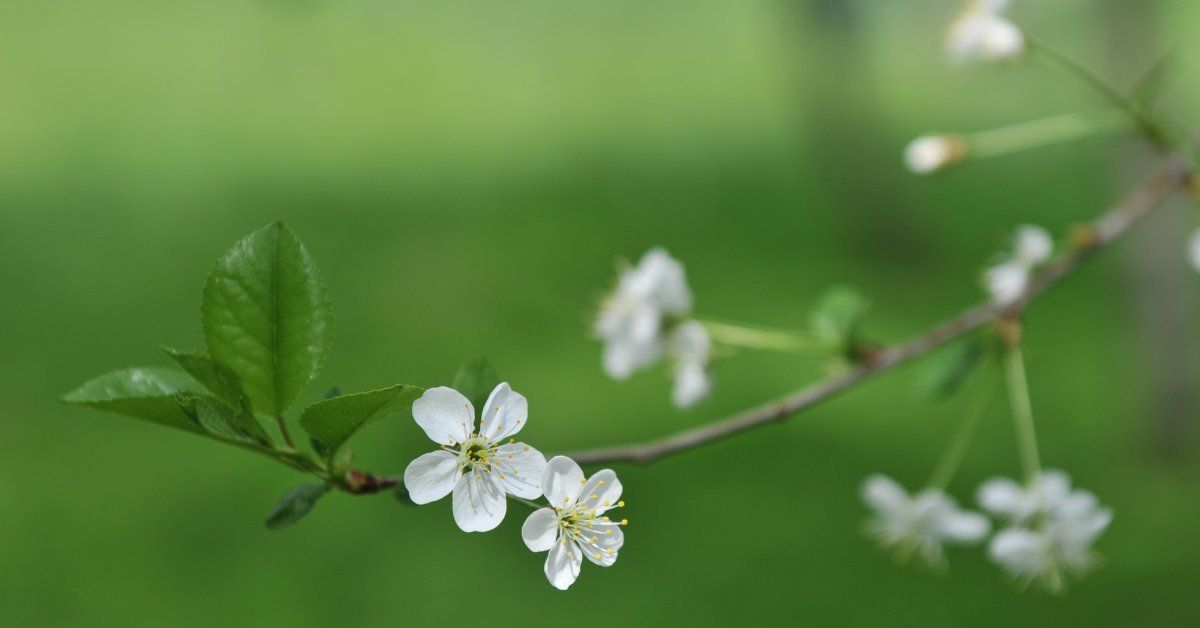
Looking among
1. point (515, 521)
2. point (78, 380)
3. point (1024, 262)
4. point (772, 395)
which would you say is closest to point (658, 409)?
point (772, 395)

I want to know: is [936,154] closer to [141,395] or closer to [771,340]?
[771,340]

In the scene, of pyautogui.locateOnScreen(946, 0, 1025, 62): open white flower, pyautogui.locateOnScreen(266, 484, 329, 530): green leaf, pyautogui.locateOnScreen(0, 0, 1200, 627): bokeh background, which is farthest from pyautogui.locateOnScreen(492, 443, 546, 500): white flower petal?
pyautogui.locateOnScreen(0, 0, 1200, 627): bokeh background

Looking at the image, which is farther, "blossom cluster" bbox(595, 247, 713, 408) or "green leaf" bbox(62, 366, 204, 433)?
"blossom cluster" bbox(595, 247, 713, 408)

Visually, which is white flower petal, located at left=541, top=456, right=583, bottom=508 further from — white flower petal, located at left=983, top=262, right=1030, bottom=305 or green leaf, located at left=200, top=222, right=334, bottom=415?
white flower petal, located at left=983, top=262, right=1030, bottom=305

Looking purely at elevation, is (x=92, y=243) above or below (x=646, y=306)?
above

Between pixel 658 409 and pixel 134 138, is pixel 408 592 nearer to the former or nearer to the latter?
pixel 658 409

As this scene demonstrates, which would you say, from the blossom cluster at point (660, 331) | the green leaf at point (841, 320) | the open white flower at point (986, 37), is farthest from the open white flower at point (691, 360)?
the open white flower at point (986, 37)
